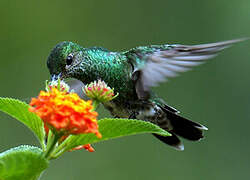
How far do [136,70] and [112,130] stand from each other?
3.12ft

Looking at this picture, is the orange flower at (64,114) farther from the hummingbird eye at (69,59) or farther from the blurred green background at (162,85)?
the blurred green background at (162,85)

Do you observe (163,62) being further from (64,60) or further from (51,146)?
(51,146)

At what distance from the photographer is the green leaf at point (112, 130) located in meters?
1.18

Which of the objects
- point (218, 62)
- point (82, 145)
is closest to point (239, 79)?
point (218, 62)

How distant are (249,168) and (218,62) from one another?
3.18 feet

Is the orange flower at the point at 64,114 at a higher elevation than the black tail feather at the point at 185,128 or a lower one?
higher

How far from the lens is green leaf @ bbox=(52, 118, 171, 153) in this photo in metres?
1.18

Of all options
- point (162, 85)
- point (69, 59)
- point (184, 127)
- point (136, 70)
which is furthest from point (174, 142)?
point (162, 85)

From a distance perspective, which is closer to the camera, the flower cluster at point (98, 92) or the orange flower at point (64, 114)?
the orange flower at point (64, 114)

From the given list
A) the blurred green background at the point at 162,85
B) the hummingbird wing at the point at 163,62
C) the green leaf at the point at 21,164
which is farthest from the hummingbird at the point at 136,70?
the blurred green background at the point at 162,85

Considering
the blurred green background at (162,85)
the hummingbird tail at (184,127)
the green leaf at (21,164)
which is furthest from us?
the blurred green background at (162,85)

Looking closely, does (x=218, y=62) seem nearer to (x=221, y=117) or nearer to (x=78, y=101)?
(x=221, y=117)

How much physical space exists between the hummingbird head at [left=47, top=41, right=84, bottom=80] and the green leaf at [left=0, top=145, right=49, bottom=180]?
2.59 ft

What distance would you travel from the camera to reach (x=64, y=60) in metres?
1.91
